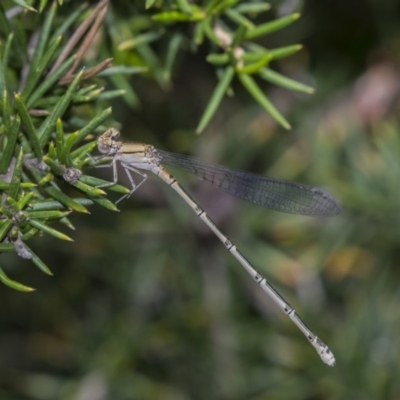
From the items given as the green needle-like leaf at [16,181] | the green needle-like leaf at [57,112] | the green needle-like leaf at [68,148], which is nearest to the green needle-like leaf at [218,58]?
the green needle-like leaf at [57,112]

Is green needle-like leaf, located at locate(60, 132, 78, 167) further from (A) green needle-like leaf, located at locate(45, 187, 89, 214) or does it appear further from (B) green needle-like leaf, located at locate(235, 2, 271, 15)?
(B) green needle-like leaf, located at locate(235, 2, 271, 15)

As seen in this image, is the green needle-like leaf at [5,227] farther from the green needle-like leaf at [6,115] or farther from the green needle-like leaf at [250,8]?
the green needle-like leaf at [250,8]

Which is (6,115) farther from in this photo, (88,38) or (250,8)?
(250,8)

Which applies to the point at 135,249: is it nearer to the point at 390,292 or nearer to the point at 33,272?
the point at 33,272

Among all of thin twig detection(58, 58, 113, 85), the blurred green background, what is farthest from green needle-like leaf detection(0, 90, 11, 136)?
the blurred green background

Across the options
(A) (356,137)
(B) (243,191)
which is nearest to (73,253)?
(B) (243,191)
